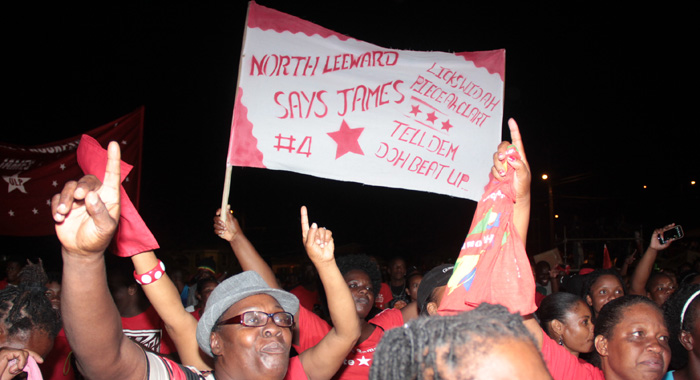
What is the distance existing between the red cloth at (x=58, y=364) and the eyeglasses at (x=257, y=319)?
60.1 inches

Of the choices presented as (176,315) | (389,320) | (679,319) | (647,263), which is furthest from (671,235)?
(176,315)

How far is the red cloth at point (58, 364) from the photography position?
116 inches

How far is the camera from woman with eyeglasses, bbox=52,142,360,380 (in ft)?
4.83

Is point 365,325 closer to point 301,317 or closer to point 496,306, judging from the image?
point 301,317

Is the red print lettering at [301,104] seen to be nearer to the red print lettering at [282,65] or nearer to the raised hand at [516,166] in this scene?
the red print lettering at [282,65]

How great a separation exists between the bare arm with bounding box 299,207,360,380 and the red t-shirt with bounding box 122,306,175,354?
5.92 ft

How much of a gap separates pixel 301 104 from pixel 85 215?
2.69 metres

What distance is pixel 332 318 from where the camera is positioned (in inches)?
96.0

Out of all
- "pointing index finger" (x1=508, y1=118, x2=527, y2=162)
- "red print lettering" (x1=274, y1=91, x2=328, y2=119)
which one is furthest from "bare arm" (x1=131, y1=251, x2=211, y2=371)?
"red print lettering" (x1=274, y1=91, x2=328, y2=119)

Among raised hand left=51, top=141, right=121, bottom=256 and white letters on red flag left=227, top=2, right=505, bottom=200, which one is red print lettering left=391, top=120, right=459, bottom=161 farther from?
raised hand left=51, top=141, right=121, bottom=256

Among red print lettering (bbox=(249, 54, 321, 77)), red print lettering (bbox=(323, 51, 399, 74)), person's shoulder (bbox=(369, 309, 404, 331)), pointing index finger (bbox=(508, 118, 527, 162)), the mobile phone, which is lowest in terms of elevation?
person's shoulder (bbox=(369, 309, 404, 331))

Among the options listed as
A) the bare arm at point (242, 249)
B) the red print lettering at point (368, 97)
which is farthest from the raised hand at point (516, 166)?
the red print lettering at point (368, 97)

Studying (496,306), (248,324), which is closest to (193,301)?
(248,324)

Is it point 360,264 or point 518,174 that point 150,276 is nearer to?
point 518,174
